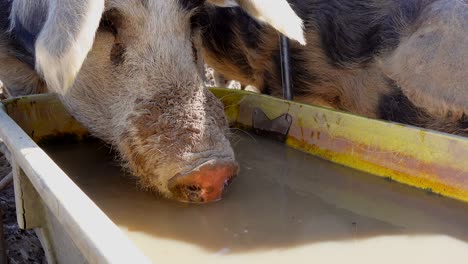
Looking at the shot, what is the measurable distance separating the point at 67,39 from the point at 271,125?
2.89 ft

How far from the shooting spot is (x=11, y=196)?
253 cm

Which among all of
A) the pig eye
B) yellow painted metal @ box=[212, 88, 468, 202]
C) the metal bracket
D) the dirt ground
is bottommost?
the dirt ground

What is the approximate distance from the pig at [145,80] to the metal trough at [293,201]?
10 centimetres

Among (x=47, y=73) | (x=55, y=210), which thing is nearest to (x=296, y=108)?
(x=47, y=73)

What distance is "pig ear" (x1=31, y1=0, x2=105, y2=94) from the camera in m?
1.42

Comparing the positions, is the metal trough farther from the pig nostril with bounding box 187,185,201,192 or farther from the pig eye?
the pig eye

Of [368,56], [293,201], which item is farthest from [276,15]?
[368,56]

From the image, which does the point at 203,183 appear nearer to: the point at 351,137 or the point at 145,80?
the point at 145,80

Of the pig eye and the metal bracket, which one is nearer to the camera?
the pig eye

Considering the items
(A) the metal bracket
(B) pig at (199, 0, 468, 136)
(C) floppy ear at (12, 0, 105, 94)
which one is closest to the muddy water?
(A) the metal bracket

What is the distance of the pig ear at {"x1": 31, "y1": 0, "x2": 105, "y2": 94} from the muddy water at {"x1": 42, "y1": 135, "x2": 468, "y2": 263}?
1.26 ft

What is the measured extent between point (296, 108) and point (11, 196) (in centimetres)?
137

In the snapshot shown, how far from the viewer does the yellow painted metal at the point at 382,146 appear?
151 cm

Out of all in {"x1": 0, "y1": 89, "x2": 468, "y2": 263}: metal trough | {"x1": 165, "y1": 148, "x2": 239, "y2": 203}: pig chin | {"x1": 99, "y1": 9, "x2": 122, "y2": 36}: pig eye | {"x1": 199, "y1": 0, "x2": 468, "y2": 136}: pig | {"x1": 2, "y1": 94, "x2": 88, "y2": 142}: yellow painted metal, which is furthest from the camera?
{"x1": 199, "y1": 0, "x2": 468, "y2": 136}: pig
